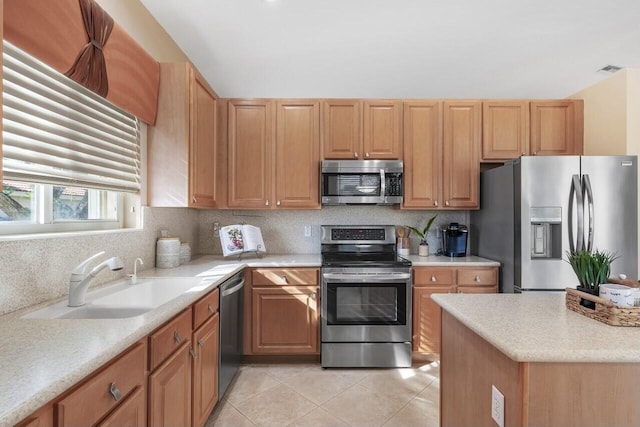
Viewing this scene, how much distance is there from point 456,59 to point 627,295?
2042mm

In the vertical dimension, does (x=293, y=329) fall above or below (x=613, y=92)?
below

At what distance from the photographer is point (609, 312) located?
3.37 feet

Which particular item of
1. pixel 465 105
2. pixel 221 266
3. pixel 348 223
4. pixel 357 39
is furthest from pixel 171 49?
pixel 465 105

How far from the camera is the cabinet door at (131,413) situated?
92 centimetres

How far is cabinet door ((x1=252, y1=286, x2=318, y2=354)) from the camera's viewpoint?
8.37 ft

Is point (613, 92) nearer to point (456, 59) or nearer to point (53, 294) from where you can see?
point (456, 59)

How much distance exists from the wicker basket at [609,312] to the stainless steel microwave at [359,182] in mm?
1764

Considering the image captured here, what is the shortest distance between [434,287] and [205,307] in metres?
1.89

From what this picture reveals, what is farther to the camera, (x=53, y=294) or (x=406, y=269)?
(x=406, y=269)

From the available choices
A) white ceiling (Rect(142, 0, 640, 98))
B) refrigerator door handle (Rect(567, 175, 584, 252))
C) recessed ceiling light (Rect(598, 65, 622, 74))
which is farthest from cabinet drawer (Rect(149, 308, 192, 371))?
recessed ceiling light (Rect(598, 65, 622, 74))

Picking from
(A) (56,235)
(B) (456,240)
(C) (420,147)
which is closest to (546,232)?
(B) (456,240)

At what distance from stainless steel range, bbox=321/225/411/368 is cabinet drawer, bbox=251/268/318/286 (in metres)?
0.12

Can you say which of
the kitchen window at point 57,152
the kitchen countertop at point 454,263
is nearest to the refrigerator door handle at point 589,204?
the kitchen countertop at point 454,263

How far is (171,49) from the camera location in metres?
2.22
